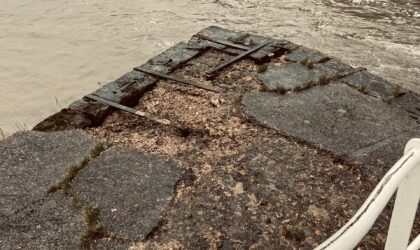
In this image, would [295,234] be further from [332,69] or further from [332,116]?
[332,69]

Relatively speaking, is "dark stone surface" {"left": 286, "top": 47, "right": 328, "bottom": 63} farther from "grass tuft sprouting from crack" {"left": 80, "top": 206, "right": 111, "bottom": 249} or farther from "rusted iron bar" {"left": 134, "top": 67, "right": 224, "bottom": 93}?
"grass tuft sprouting from crack" {"left": 80, "top": 206, "right": 111, "bottom": 249}

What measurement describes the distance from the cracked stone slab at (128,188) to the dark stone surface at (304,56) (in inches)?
89.7

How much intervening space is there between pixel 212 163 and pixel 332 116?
46.8 inches

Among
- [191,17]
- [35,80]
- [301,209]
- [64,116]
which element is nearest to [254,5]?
[191,17]

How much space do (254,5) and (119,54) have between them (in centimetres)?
324

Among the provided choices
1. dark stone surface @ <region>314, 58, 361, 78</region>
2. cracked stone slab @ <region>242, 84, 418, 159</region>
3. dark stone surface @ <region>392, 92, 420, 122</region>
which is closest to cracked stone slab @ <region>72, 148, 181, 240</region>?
cracked stone slab @ <region>242, 84, 418, 159</region>

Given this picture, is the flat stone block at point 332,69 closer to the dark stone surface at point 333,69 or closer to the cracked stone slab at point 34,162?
the dark stone surface at point 333,69

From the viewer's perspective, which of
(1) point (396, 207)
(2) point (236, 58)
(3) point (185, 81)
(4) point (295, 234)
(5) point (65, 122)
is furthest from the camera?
(2) point (236, 58)

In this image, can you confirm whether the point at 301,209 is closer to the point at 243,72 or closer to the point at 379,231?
the point at 379,231

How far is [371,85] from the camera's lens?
408cm

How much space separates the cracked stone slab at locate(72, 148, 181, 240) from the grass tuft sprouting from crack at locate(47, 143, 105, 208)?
32 mm

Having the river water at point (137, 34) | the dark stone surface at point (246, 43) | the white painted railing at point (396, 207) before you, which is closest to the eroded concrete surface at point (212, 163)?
the dark stone surface at point (246, 43)

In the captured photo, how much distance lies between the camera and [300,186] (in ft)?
9.04

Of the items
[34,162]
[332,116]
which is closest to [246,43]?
[332,116]
